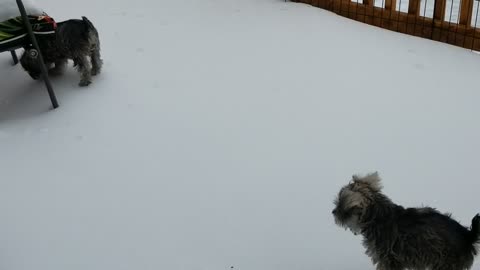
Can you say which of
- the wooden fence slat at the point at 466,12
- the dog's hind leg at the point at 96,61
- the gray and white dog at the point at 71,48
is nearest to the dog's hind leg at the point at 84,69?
the gray and white dog at the point at 71,48

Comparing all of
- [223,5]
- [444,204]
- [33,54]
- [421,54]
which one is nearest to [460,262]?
[444,204]

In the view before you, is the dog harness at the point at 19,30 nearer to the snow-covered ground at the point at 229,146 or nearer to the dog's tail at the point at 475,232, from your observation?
the snow-covered ground at the point at 229,146

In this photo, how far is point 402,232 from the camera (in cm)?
210

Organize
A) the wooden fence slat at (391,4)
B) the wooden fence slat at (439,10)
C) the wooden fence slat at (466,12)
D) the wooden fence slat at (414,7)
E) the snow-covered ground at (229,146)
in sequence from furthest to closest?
the wooden fence slat at (391,4), the wooden fence slat at (414,7), the wooden fence slat at (439,10), the wooden fence slat at (466,12), the snow-covered ground at (229,146)

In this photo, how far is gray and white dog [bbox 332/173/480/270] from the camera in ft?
6.60

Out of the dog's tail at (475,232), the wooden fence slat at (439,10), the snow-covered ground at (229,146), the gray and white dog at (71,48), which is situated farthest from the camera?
the wooden fence slat at (439,10)

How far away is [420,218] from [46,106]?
321 centimetres

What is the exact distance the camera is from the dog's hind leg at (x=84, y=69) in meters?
4.24

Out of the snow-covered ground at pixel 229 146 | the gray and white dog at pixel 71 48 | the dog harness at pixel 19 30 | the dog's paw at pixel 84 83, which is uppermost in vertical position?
the dog harness at pixel 19 30

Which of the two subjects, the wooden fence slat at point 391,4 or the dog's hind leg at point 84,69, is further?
the wooden fence slat at point 391,4

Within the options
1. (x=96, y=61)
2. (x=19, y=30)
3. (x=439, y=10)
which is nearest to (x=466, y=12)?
(x=439, y=10)

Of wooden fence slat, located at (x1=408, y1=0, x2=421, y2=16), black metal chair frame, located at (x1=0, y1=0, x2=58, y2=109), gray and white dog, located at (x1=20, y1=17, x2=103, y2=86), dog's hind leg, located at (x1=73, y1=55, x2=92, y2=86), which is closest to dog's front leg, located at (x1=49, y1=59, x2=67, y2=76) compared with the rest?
gray and white dog, located at (x1=20, y1=17, x2=103, y2=86)

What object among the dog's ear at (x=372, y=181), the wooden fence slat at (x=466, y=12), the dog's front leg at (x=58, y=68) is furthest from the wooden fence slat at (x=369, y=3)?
the dog's ear at (x=372, y=181)

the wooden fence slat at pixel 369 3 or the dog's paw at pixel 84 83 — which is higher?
the wooden fence slat at pixel 369 3
